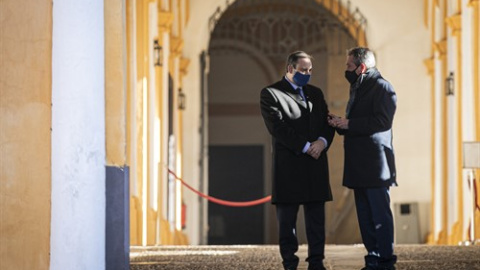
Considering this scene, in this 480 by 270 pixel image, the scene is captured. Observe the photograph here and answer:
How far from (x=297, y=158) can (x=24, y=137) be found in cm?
181

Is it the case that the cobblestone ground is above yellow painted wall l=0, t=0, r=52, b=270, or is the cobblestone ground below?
below

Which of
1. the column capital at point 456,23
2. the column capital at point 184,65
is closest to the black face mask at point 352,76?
the column capital at point 456,23

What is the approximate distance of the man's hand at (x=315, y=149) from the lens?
703 centimetres

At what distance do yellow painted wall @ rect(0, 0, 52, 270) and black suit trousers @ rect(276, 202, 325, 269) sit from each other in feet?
5.17

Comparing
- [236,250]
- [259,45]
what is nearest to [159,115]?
[236,250]

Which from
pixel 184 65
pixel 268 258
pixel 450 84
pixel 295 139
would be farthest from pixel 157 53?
pixel 295 139

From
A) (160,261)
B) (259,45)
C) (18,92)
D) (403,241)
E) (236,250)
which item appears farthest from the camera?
(259,45)

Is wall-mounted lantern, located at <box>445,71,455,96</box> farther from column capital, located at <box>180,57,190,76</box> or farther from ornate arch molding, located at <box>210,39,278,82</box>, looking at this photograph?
ornate arch molding, located at <box>210,39,278,82</box>

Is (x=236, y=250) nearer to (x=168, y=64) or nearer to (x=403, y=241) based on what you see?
(x=168, y=64)

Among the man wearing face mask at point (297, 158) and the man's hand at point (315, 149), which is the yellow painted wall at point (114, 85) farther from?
the man's hand at point (315, 149)

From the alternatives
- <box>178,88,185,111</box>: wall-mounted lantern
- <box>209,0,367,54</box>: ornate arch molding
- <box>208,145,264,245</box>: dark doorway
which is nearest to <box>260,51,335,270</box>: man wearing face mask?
<box>209,0,367,54</box>: ornate arch molding

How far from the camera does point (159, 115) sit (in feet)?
51.8

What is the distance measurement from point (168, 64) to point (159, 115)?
185 centimetres

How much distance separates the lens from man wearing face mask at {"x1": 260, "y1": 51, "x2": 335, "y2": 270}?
7.04 metres
